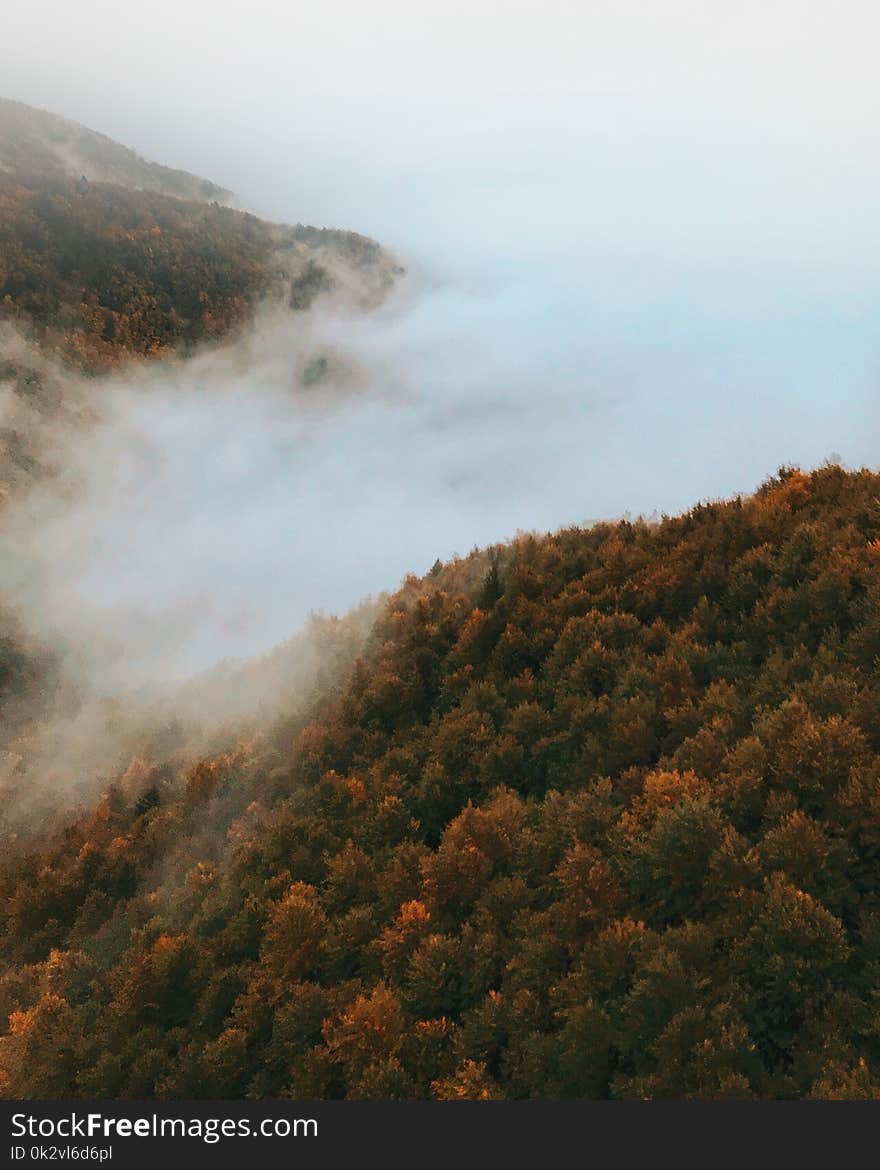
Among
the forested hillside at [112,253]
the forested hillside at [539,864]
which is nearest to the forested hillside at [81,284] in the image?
the forested hillside at [112,253]

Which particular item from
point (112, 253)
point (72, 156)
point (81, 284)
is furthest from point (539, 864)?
point (72, 156)

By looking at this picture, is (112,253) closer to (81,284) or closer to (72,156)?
(81,284)

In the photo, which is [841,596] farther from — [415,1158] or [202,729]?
[202,729]

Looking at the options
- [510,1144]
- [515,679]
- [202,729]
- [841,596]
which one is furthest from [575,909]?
[202,729]

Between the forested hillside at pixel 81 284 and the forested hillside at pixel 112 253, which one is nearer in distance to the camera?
the forested hillside at pixel 81 284

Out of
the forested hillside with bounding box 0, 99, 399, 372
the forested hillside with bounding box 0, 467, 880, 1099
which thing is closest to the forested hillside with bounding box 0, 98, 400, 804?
A: the forested hillside with bounding box 0, 99, 399, 372

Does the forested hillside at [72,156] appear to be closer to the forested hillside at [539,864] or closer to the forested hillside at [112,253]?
the forested hillside at [112,253]

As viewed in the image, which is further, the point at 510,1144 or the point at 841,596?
the point at 841,596

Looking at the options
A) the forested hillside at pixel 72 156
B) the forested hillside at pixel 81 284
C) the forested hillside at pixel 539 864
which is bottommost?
the forested hillside at pixel 539 864
